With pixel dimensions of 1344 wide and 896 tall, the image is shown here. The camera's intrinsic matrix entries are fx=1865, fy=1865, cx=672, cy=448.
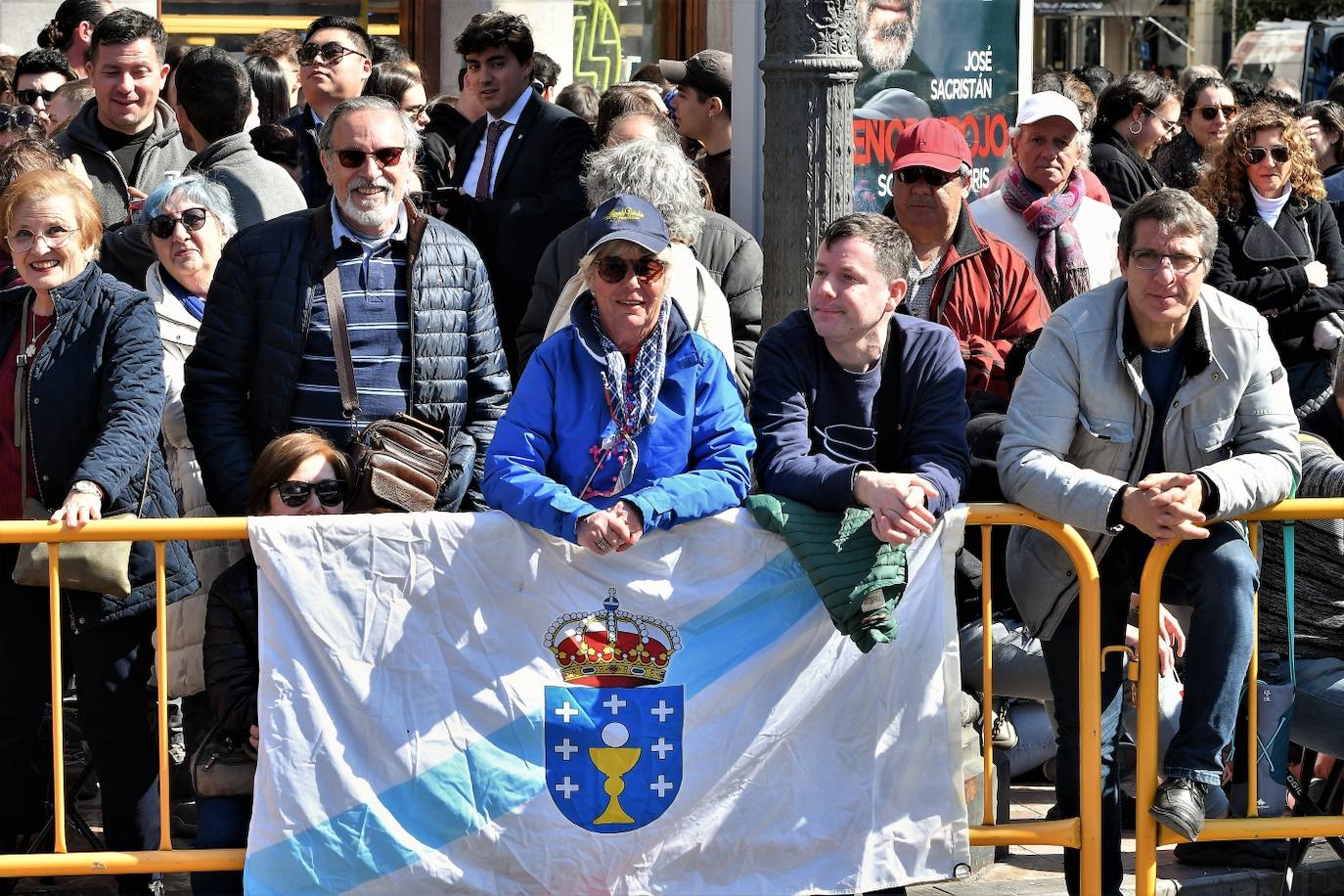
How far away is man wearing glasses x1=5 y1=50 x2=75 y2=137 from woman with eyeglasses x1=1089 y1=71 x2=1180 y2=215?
17.8ft

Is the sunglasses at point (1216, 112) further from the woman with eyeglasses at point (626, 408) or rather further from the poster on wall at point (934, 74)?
the woman with eyeglasses at point (626, 408)

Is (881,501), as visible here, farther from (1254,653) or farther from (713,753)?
(1254,653)

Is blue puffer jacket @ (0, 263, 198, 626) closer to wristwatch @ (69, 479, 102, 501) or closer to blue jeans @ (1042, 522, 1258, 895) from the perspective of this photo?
wristwatch @ (69, 479, 102, 501)

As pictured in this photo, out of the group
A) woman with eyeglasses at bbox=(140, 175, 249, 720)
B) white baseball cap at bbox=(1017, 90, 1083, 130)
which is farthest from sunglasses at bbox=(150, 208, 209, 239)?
white baseball cap at bbox=(1017, 90, 1083, 130)

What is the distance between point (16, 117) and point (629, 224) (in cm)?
440

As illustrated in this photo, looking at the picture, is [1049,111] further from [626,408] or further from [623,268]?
[626,408]

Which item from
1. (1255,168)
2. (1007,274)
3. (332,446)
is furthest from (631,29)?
(332,446)

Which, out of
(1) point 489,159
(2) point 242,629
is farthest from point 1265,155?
(2) point 242,629

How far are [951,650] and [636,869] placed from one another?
1033 millimetres

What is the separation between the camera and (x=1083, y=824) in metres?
5.15

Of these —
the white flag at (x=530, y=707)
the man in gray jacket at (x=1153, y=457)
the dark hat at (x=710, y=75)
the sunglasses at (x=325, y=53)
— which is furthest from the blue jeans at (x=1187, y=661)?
the sunglasses at (x=325, y=53)

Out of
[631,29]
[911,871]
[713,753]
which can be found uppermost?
[631,29]

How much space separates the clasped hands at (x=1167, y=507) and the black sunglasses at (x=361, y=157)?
7.60 feet

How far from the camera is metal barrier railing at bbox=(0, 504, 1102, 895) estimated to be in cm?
480
